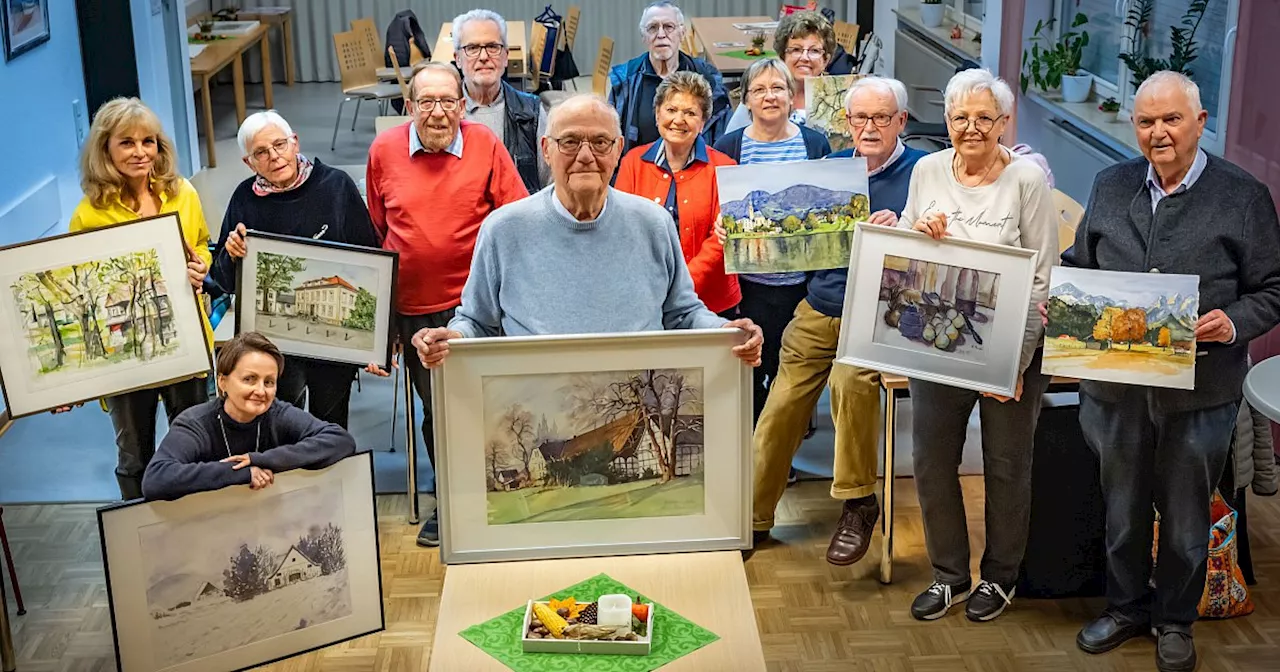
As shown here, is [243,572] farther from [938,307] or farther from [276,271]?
[938,307]

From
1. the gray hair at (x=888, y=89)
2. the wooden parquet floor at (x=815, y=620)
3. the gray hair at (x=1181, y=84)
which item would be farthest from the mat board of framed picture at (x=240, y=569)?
the gray hair at (x=1181, y=84)

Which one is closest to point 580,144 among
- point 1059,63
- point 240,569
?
point 240,569

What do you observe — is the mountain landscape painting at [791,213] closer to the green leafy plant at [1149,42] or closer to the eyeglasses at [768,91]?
the eyeglasses at [768,91]

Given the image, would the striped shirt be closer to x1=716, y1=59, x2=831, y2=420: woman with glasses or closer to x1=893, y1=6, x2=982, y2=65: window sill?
x1=716, y1=59, x2=831, y2=420: woman with glasses

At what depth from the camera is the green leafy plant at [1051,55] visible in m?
7.66

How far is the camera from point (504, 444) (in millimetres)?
2781

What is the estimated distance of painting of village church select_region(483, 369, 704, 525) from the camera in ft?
9.06

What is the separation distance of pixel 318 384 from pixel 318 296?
387 mm

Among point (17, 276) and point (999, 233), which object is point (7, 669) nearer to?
point (17, 276)

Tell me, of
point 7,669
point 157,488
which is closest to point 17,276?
point 157,488

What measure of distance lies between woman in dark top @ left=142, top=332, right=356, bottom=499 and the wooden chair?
23.7 ft

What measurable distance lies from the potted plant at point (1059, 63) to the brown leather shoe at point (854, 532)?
402 centimetres

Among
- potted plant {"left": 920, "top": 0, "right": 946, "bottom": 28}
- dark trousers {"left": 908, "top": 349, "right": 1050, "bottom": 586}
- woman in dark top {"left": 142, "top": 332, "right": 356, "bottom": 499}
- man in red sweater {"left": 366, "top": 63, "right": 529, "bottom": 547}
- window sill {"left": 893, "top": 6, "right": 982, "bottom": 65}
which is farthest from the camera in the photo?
potted plant {"left": 920, "top": 0, "right": 946, "bottom": 28}

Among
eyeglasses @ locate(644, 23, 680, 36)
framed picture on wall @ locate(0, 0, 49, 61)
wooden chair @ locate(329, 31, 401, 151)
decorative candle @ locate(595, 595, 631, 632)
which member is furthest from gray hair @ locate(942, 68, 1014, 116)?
wooden chair @ locate(329, 31, 401, 151)
